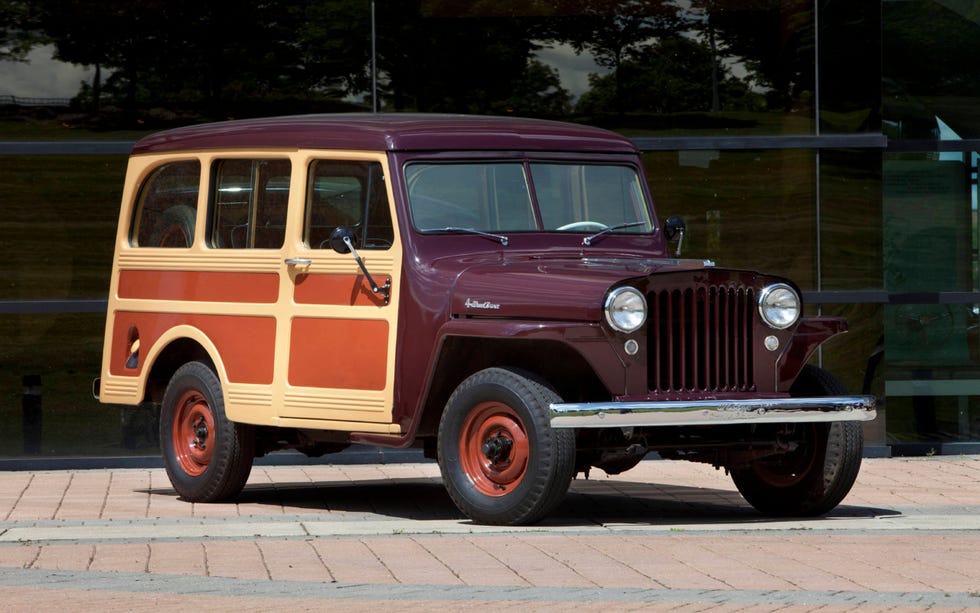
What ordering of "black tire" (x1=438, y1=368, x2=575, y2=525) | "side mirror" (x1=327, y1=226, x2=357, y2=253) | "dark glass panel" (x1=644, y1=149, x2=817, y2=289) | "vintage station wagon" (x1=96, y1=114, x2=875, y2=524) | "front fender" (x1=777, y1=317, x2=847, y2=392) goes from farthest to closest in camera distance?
1. "dark glass panel" (x1=644, y1=149, x2=817, y2=289)
2. "side mirror" (x1=327, y1=226, x2=357, y2=253)
3. "front fender" (x1=777, y1=317, x2=847, y2=392)
4. "vintage station wagon" (x1=96, y1=114, x2=875, y2=524)
5. "black tire" (x1=438, y1=368, x2=575, y2=525)

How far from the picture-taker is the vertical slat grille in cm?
927

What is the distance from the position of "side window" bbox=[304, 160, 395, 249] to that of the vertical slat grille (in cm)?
170

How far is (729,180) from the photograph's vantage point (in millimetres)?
14602

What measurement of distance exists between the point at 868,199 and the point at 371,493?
4.95 meters

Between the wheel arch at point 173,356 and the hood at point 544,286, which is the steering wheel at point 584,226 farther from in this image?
the wheel arch at point 173,356

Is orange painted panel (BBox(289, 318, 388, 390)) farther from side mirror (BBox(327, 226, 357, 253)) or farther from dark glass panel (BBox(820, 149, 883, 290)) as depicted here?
dark glass panel (BBox(820, 149, 883, 290))

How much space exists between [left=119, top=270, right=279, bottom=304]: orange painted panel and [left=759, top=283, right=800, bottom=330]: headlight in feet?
9.42

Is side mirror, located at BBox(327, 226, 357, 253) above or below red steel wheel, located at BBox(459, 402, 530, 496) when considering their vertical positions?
above

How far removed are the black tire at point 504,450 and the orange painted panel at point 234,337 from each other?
1604 mm

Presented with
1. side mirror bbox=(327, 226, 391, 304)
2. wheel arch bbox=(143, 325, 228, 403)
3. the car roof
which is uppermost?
the car roof

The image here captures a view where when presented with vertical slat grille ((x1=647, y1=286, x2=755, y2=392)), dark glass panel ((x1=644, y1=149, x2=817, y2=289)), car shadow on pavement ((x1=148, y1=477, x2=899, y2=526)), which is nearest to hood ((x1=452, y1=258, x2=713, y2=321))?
vertical slat grille ((x1=647, y1=286, x2=755, y2=392))

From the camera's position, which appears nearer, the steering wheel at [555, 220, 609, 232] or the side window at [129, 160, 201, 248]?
the steering wheel at [555, 220, 609, 232]

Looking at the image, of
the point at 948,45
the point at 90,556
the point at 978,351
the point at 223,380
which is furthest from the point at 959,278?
the point at 90,556

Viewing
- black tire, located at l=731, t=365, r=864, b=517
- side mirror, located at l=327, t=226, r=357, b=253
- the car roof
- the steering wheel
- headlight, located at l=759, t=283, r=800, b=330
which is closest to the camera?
headlight, located at l=759, t=283, r=800, b=330
